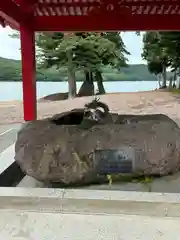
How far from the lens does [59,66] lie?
10.8 meters

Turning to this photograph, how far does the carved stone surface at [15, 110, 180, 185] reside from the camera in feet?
7.29

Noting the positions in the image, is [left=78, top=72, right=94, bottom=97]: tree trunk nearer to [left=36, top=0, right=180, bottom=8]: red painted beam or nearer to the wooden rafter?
the wooden rafter

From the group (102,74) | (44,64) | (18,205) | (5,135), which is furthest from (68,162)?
(102,74)

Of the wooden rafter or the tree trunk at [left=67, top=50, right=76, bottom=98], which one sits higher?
the wooden rafter

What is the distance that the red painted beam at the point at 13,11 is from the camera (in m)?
2.91

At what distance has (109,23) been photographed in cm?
417

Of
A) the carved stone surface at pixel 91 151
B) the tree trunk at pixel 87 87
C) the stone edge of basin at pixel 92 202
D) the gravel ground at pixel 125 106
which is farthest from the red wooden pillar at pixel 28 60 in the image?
A: the tree trunk at pixel 87 87

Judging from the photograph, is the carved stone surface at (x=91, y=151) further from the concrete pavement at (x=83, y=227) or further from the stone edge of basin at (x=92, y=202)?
the concrete pavement at (x=83, y=227)

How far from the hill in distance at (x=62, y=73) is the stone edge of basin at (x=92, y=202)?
868cm

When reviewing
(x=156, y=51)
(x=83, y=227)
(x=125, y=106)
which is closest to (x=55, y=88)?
(x=156, y=51)

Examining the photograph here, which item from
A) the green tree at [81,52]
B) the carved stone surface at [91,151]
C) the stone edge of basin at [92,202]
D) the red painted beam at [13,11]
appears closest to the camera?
the stone edge of basin at [92,202]

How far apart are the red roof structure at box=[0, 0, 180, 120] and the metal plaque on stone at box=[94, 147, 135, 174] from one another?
85.2 inches

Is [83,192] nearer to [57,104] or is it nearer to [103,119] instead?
[103,119]

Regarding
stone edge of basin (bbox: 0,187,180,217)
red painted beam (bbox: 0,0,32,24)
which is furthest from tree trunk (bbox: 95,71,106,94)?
stone edge of basin (bbox: 0,187,180,217)
